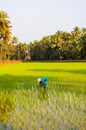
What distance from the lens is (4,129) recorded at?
555 centimetres

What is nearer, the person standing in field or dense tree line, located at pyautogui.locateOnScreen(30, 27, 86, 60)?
the person standing in field

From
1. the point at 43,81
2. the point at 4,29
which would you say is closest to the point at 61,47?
the point at 4,29

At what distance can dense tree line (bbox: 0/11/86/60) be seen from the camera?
56.3 metres

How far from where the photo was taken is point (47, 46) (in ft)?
244

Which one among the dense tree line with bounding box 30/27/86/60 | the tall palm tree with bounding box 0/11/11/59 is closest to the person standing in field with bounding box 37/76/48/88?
the tall palm tree with bounding box 0/11/11/59

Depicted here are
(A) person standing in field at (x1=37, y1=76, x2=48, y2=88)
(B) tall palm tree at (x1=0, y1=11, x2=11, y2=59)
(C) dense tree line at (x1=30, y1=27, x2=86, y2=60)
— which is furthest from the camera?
(C) dense tree line at (x1=30, y1=27, x2=86, y2=60)

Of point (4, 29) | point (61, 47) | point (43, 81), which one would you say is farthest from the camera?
point (61, 47)

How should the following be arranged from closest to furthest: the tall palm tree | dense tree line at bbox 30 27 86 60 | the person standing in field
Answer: the person standing in field, the tall palm tree, dense tree line at bbox 30 27 86 60

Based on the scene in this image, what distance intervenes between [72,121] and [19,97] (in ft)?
12.6

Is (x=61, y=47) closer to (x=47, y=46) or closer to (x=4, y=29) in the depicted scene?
(x=47, y=46)

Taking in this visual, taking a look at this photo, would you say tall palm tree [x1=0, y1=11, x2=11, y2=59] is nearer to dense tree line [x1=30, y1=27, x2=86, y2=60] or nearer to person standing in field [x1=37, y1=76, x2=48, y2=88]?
dense tree line [x1=30, y1=27, x2=86, y2=60]

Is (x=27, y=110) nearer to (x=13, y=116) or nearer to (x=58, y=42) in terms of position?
(x=13, y=116)

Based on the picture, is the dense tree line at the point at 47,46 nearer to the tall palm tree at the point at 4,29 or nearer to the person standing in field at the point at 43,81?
the tall palm tree at the point at 4,29

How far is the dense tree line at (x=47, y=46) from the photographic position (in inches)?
2217
